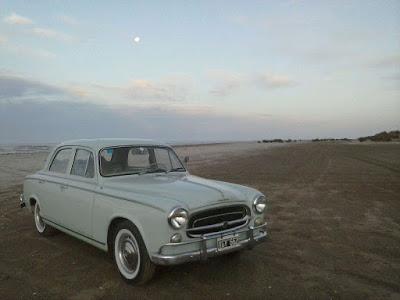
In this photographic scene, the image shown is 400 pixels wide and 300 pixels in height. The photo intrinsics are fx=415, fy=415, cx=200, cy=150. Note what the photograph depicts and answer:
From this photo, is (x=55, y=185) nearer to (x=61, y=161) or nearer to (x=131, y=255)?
(x=61, y=161)

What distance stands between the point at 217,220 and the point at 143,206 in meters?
0.91

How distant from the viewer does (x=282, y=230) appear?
7469 mm

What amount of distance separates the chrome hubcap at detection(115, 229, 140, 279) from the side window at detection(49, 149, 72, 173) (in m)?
2.06

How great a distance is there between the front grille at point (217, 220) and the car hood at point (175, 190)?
114 millimetres

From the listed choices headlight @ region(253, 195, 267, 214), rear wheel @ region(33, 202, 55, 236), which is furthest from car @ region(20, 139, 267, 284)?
rear wheel @ region(33, 202, 55, 236)

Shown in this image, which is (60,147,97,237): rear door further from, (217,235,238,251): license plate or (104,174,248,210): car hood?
(217,235,238,251): license plate

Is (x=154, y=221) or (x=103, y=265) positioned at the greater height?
(x=154, y=221)

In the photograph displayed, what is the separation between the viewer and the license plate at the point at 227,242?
16.0ft

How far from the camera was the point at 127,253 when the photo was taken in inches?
206

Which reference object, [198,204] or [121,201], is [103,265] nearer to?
[121,201]

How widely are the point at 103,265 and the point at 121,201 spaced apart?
3.89 ft

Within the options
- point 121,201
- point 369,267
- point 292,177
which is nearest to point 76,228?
point 121,201

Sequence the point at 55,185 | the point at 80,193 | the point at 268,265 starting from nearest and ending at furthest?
the point at 268,265
the point at 80,193
the point at 55,185

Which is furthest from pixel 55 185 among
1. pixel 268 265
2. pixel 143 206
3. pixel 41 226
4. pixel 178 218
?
pixel 268 265
